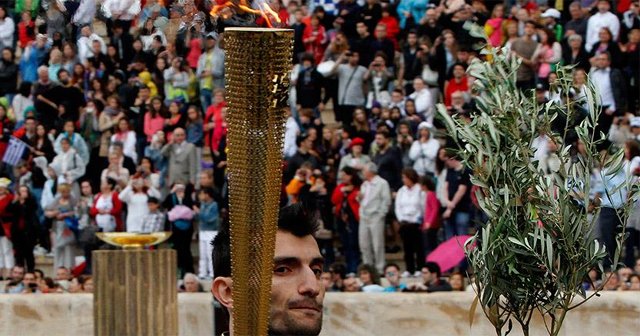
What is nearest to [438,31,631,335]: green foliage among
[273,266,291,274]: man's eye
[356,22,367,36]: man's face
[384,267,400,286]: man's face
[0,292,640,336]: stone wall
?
[273,266,291,274]: man's eye

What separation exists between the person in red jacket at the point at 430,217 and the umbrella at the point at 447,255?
41 cm

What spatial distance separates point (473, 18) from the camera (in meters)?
20.7

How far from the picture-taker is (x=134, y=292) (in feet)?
38.6

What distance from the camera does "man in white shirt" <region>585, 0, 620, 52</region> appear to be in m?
19.3

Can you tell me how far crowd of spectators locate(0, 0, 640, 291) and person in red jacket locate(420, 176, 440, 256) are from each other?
0.02 meters

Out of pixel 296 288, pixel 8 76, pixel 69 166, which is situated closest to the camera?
pixel 296 288

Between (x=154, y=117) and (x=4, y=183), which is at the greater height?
(x=154, y=117)

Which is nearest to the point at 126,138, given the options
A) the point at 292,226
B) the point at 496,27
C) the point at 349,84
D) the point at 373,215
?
the point at 349,84

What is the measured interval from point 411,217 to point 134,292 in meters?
6.78

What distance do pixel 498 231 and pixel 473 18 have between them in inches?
559

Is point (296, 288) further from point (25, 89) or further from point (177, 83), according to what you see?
point (25, 89)

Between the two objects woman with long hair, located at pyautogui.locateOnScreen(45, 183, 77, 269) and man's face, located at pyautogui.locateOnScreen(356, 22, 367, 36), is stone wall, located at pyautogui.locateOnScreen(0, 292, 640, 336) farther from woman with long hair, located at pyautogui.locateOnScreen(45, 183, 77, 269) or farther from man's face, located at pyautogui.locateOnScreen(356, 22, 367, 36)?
man's face, located at pyautogui.locateOnScreen(356, 22, 367, 36)

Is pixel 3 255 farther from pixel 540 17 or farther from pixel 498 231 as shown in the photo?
pixel 498 231

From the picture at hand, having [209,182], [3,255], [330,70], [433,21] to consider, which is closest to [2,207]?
[3,255]
